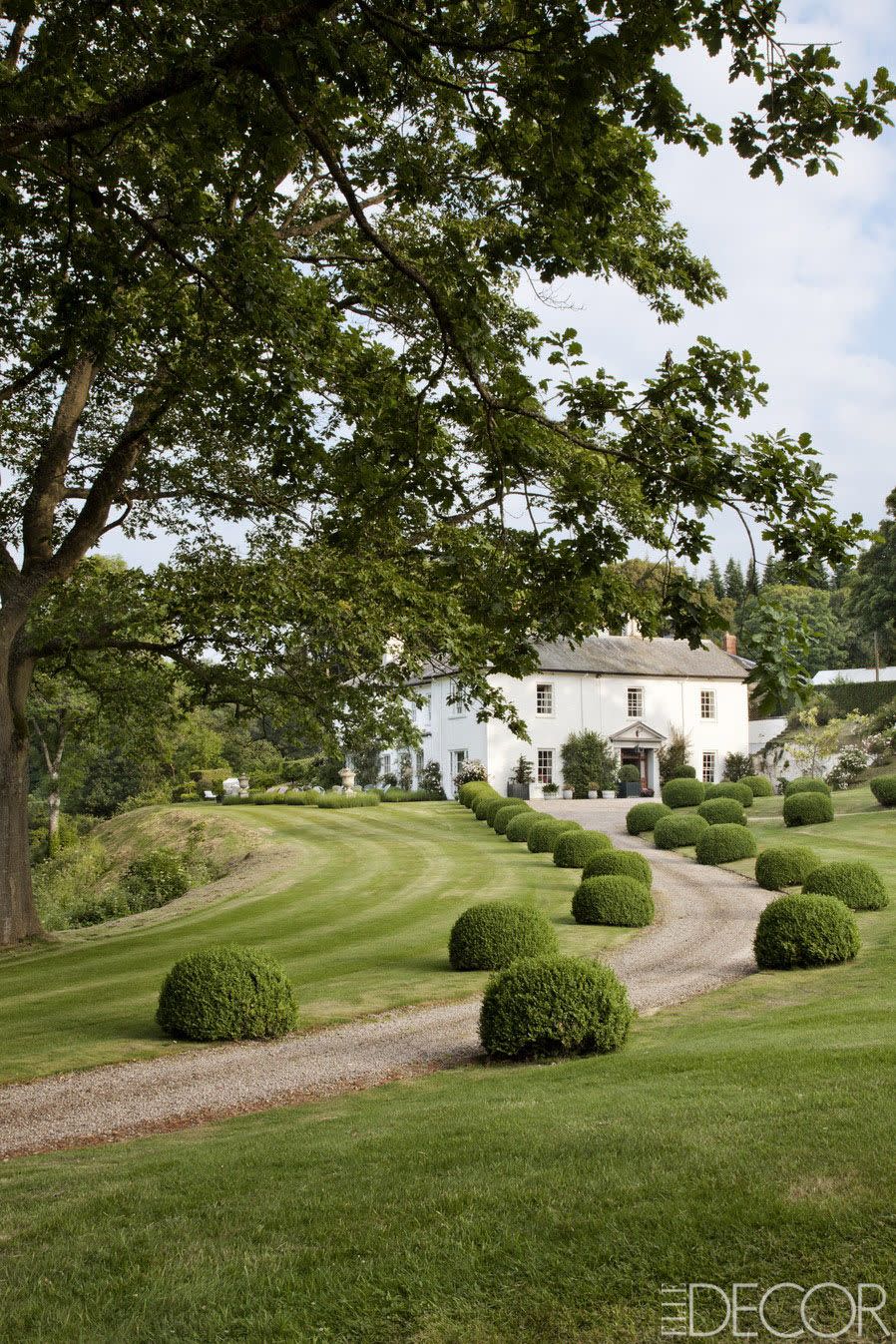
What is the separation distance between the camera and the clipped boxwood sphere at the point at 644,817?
3275 centimetres

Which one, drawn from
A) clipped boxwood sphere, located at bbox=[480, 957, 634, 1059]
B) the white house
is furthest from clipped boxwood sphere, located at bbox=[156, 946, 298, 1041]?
the white house

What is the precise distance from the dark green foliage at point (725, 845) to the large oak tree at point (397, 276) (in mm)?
14919

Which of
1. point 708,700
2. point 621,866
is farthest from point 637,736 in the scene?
point 621,866

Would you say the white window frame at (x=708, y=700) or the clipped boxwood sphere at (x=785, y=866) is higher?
the white window frame at (x=708, y=700)

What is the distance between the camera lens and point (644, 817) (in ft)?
108

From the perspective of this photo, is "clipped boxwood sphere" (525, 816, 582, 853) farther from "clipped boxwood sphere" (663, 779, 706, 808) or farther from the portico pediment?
the portico pediment

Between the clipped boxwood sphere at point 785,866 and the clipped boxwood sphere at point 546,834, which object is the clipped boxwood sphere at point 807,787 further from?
the clipped boxwood sphere at point 785,866

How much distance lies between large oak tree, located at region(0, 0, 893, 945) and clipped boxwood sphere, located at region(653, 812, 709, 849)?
1751 centimetres

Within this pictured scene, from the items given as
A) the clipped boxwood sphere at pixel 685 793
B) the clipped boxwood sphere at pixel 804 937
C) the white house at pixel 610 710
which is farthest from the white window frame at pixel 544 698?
the clipped boxwood sphere at pixel 804 937

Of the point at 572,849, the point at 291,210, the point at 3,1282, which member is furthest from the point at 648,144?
the point at 572,849

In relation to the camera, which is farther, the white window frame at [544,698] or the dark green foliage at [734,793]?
the white window frame at [544,698]

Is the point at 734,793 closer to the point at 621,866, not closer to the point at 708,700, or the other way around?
the point at 708,700

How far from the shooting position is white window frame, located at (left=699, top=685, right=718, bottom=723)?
51.8m

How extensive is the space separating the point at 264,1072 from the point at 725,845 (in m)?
18.2
